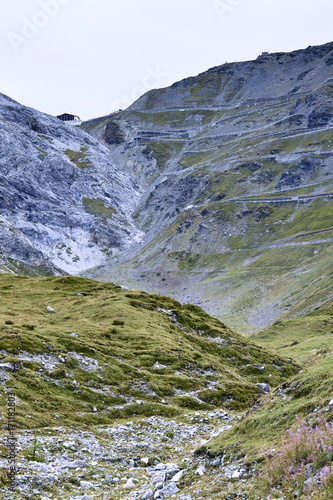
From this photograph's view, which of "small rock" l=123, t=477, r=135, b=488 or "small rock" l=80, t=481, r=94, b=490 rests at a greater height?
"small rock" l=123, t=477, r=135, b=488

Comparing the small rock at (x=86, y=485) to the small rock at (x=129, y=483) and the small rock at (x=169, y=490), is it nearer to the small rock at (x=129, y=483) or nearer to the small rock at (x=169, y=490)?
the small rock at (x=129, y=483)

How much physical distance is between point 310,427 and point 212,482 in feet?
12.6

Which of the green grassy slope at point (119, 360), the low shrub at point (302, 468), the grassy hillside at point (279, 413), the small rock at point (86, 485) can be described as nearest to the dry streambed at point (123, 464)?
the small rock at point (86, 485)

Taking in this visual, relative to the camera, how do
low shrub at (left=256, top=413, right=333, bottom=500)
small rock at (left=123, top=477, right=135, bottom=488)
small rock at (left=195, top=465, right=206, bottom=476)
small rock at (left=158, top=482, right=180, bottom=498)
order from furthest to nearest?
small rock at (left=123, top=477, right=135, bottom=488) → small rock at (left=195, top=465, right=206, bottom=476) → small rock at (left=158, top=482, right=180, bottom=498) → low shrub at (left=256, top=413, right=333, bottom=500)

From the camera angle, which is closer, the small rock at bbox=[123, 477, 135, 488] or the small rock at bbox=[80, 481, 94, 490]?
the small rock at bbox=[123, 477, 135, 488]

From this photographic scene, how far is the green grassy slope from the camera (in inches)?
1206

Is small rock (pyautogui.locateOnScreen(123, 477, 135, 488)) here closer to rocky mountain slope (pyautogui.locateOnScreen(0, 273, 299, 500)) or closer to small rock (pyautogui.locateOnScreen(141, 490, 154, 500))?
rocky mountain slope (pyautogui.locateOnScreen(0, 273, 299, 500))

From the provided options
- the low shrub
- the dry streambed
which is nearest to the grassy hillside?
the dry streambed

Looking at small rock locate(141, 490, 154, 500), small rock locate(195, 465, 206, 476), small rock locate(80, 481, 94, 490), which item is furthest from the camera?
small rock locate(80, 481, 94, 490)

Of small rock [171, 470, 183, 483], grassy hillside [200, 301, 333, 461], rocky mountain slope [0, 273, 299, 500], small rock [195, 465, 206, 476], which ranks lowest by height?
rocky mountain slope [0, 273, 299, 500]

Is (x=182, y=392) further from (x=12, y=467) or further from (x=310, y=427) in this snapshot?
(x=310, y=427)

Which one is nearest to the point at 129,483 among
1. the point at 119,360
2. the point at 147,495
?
the point at 147,495

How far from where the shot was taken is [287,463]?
11930mm

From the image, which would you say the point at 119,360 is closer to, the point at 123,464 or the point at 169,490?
the point at 123,464
